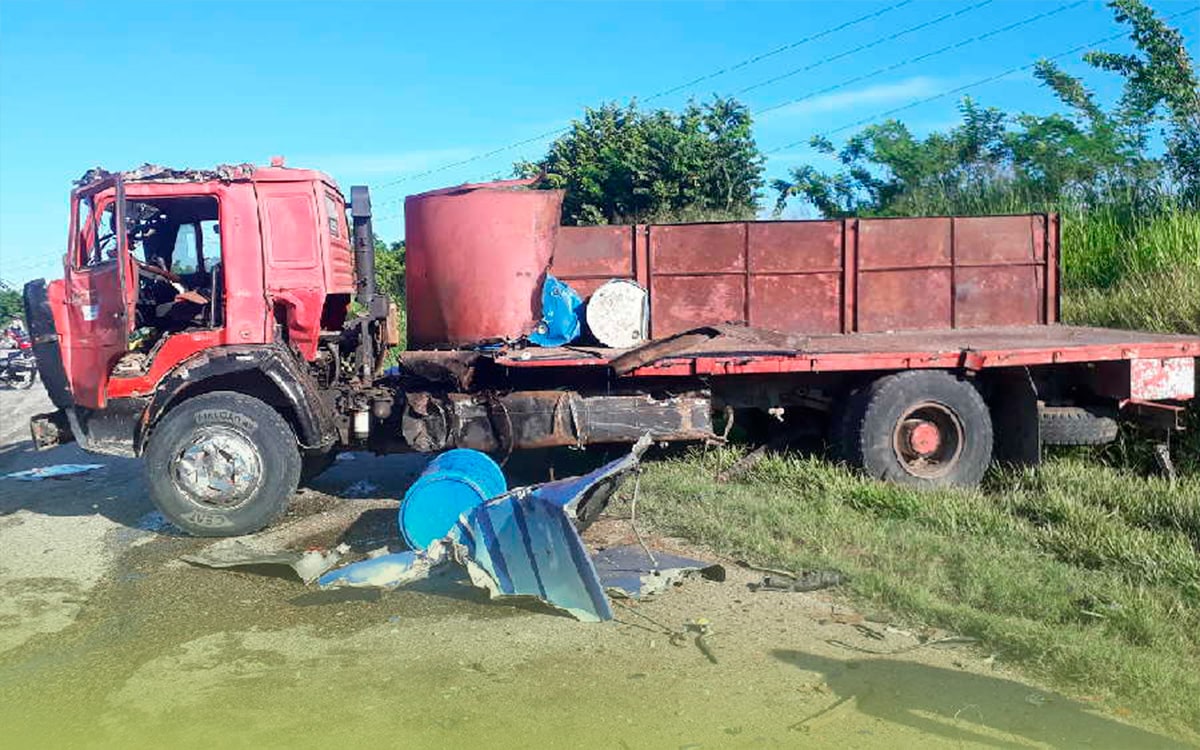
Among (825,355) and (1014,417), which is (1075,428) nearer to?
(1014,417)

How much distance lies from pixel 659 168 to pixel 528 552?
12794 millimetres

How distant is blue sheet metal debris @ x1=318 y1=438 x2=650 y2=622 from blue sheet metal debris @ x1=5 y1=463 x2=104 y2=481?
17.1 feet

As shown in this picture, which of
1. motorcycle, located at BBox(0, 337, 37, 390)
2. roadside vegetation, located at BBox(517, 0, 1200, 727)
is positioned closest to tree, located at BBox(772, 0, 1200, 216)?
roadside vegetation, located at BBox(517, 0, 1200, 727)

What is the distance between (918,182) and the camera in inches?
635

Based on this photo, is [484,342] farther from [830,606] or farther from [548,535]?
[830,606]

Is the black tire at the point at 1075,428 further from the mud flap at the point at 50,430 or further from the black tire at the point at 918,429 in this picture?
the mud flap at the point at 50,430

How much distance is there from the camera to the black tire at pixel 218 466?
641 cm

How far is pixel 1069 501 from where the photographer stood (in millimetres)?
6203

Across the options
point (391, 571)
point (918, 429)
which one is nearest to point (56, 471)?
point (391, 571)

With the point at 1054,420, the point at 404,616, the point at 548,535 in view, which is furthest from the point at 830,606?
the point at 1054,420

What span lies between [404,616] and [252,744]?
1.42 m

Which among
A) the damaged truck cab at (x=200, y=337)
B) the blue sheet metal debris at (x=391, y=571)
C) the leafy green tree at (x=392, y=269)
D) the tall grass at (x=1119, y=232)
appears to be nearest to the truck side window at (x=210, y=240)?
the damaged truck cab at (x=200, y=337)

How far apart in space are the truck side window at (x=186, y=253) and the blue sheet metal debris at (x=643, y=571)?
13.1ft

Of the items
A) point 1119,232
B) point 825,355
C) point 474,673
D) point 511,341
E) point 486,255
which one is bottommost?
point 474,673
